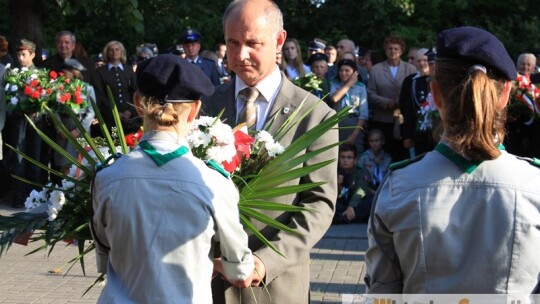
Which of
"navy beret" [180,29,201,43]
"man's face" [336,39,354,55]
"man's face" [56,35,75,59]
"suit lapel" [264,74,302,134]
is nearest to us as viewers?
"suit lapel" [264,74,302,134]

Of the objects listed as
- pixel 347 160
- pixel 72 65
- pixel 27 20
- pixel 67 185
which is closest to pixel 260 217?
pixel 67 185

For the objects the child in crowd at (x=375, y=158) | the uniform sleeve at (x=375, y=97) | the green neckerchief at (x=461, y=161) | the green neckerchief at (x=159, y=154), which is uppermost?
Answer: the green neckerchief at (x=461, y=161)

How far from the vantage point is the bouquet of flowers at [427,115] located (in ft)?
37.3

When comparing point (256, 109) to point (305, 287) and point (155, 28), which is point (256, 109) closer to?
point (305, 287)

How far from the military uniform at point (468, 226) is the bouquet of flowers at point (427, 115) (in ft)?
28.0

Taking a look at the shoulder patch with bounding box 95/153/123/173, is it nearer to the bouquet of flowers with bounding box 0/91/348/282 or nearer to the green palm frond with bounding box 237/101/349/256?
the bouquet of flowers with bounding box 0/91/348/282

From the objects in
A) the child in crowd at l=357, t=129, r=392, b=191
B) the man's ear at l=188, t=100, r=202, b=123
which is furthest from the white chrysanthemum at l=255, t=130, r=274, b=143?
the child in crowd at l=357, t=129, r=392, b=191

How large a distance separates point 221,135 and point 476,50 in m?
1.08

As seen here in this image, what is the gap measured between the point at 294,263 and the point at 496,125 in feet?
4.35

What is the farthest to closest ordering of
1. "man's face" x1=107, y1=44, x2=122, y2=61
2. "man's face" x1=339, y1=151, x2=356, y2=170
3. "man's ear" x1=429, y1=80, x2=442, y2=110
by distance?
"man's face" x1=107, y1=44, x2=122, y2=61, "man's face" x1=339, y1=151, x2=356, y2=170, "man's ear" x1=429, y1=80, x2=442, y2=110

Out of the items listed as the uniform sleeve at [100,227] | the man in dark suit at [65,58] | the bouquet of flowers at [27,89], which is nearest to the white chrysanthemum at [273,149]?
the uniform sleeve at [100,227]

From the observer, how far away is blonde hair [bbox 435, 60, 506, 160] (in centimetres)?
270

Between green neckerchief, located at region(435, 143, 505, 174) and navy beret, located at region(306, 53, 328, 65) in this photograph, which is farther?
navy beret, located at region(306, 53, 328, 65)

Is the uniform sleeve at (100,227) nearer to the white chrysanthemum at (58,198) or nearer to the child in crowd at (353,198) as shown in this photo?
the white chrysanthemum at (58,198)
